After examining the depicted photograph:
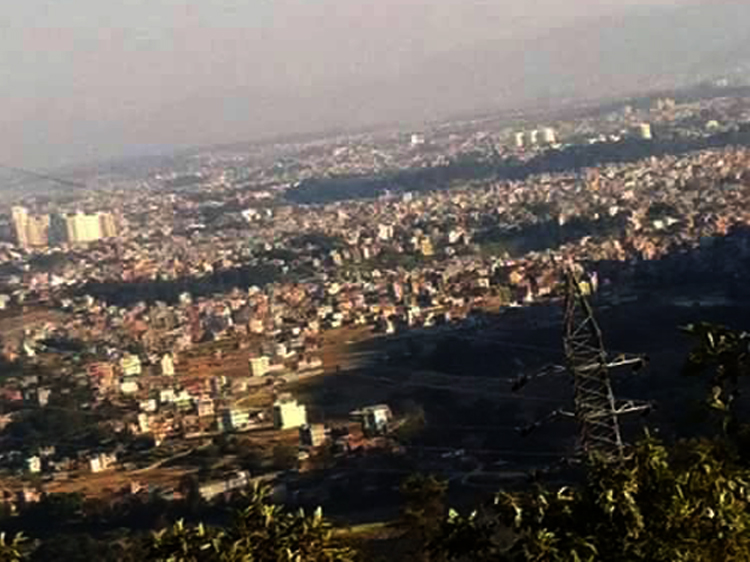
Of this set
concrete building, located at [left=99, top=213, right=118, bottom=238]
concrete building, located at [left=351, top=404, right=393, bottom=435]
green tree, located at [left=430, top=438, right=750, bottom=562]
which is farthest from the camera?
concrete building, located at [left=99, top=213, right=118, bottom=238]

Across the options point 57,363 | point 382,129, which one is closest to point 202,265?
point 57,363

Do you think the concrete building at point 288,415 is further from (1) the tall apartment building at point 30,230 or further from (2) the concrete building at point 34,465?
(1) the tall apartment building at point 30,230

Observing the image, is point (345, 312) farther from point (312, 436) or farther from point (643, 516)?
point (643, 516)

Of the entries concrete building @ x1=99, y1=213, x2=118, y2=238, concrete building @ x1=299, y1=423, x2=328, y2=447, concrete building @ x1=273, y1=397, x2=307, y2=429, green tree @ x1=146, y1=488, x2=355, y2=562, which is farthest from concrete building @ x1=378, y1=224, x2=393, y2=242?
green tree @ x1=146, y1=488, x2=355, y2=562

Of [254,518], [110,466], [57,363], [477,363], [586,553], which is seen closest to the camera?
[586,553]

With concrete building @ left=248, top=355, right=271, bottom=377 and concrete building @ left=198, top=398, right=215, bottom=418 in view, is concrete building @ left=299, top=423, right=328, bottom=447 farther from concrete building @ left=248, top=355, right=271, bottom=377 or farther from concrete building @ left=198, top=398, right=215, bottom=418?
concrete building @ left=248, top=355, right=271, bottom=377

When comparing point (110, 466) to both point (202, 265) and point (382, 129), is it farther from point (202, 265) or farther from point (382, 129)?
point (382, 129)
